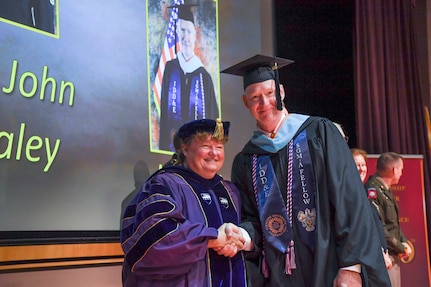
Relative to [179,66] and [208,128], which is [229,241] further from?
[179,66]

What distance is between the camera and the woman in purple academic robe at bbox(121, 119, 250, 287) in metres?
2.55

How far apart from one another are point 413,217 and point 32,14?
4848 mm

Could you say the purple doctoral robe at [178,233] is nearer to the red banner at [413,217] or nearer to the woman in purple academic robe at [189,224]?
the woman in purple academic robe at [189,224]

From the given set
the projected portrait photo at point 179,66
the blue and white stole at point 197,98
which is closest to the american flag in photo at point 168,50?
the projected portrait photo at point 179,66

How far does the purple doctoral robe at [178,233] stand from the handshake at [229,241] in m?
0.04

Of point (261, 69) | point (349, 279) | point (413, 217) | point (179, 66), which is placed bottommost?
point (413, 217)

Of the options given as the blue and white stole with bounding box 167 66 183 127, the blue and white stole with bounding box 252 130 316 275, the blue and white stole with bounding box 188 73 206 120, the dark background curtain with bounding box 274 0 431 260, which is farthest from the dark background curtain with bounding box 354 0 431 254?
the blue and white stole with bounding box 252 130 316 275

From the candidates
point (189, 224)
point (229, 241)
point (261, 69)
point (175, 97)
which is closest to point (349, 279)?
point (229, 241)

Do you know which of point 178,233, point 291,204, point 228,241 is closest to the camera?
point 178,233

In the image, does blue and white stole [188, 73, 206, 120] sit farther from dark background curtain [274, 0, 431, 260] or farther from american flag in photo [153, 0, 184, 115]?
dark background curtain [274, 0, 431, 260]

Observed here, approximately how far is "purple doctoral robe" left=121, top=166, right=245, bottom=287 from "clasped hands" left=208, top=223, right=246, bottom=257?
4 cm

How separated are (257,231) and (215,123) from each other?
584 mm

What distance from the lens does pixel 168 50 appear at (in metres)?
4.26

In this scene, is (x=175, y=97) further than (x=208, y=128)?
Yes
